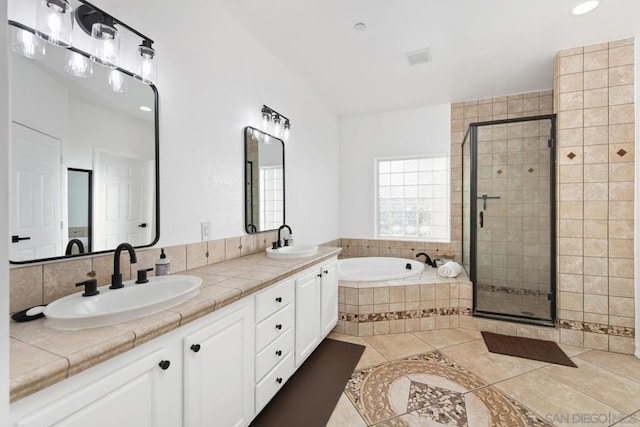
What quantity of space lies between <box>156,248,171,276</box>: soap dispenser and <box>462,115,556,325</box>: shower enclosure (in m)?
2.96

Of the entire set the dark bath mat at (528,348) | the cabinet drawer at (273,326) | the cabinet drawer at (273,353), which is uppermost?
the cabinet drawer at (273,326)

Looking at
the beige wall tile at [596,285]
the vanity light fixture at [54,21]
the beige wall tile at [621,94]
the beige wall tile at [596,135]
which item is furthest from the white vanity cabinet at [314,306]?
the beige wall tile at [621,94]

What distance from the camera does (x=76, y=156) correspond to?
125cm

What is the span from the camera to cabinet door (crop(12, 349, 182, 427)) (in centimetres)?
70

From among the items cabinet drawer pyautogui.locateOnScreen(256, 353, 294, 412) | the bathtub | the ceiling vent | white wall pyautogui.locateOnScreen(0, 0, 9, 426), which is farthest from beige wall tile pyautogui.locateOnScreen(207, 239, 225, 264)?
the ceiling vent

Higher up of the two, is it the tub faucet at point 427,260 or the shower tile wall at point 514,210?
the shower tile wall at point 514,210

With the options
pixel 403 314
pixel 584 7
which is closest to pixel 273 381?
pixel 403 314

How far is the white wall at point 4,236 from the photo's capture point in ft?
1.65

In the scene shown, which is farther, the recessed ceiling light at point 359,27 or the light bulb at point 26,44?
the recessed ceiling light at point 359,27

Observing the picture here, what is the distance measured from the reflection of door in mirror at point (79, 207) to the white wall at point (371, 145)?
348 centimetres

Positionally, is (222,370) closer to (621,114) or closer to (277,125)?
(277,125)

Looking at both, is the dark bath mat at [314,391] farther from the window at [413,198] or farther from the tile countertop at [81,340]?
the window at [413,198]

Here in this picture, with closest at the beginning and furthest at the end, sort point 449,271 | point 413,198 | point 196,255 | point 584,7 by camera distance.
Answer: point 196,255, point 584,7, point 449,271, point 413,198

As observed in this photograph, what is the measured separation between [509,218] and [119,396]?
12.3 feet
